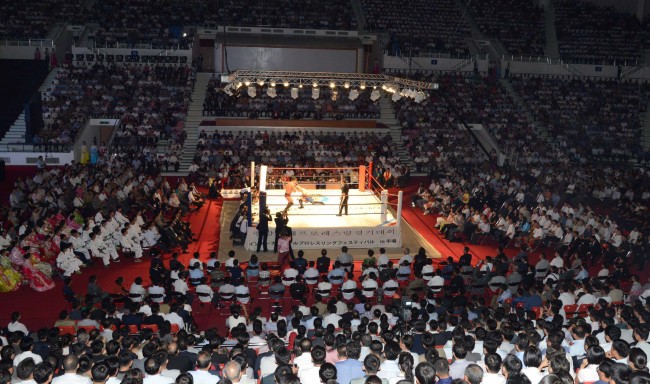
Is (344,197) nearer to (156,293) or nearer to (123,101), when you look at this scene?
(156,293)

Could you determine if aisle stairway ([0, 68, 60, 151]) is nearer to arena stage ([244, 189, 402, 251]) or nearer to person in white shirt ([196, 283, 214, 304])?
arena stage ([244, 189, 402, 251])

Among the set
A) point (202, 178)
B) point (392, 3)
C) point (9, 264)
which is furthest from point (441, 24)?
point (9, 264)

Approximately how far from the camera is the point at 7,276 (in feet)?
39.3

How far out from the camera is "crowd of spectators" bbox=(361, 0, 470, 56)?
112ft

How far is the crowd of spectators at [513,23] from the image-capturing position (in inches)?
1405

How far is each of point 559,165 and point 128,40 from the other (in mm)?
23333

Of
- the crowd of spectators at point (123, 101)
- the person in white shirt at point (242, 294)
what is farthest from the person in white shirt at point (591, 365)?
the crowd of spectators at point (123, 101)

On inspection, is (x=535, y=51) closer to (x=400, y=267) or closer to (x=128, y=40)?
(x=128, y=40)

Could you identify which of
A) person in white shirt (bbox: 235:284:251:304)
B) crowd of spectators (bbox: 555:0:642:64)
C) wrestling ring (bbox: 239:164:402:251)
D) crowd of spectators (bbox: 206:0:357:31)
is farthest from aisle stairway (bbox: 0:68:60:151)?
crowd of spectators (bbox: 555:0:642:64)

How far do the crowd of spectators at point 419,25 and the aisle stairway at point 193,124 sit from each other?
11.1 metres

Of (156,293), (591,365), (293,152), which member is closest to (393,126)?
(293,152)

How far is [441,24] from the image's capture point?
36.7 meters

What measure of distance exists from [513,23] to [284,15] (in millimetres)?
15270

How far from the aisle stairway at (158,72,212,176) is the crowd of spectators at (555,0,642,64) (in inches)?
884
